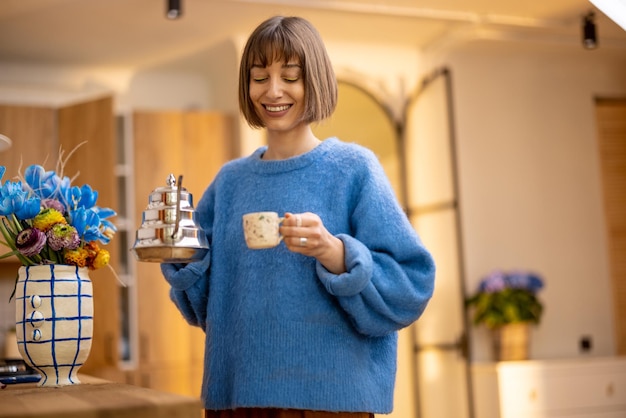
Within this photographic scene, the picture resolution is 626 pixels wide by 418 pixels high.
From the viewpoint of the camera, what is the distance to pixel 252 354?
1.38 m

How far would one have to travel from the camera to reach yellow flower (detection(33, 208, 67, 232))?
1.48 meters

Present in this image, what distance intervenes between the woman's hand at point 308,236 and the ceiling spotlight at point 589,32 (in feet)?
11.4

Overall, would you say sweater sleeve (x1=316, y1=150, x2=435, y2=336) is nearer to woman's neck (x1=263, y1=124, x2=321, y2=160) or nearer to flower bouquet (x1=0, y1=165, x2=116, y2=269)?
woman's neck (x1=263, y1=124, x2=321, y2=160)

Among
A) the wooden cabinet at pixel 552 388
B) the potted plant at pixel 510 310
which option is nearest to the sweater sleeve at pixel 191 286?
the wooden cabinet at pixel 552 388

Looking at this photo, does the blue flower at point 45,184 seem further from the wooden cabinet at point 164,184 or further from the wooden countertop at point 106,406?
the wooden cabinet at point 164,184

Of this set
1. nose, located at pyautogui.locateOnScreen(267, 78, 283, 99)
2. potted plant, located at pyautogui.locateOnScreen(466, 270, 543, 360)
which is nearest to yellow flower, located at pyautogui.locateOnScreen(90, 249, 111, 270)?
Answer: nose, located at pyautogui.locateOnScreen(267, 78, 283, 99)

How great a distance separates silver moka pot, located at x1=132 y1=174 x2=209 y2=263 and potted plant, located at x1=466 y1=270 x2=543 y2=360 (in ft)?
10.9

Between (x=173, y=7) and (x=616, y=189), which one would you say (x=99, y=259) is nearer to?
(x=173, y=7)

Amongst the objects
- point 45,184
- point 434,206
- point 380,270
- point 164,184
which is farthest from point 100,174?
point 380,270

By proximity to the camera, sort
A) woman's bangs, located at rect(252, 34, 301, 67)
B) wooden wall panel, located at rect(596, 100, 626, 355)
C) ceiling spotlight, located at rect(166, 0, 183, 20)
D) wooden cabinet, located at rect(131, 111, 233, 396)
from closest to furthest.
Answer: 1. woman's bangs, located at rect(252, 34, 301, 67)
2. ceiling spotlight, located at rect(166, 0, 183, 20)
3. wooden cabinet, located at rect(131, 111, 233, 396)
4. wooden wall panel, located at rect(596, 100, 626, 355)

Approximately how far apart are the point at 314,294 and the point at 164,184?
329cm

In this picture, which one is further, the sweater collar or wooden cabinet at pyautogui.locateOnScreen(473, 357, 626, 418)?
wooden cabinet at pyautogui.locateOnScreen(473, 357, 626, 418)

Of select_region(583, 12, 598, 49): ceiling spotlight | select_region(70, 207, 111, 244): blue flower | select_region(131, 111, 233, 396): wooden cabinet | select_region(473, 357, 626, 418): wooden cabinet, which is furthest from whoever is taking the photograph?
select_region(131, 111, 233, 396): wooden cabinet

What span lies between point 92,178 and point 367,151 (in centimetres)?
319
